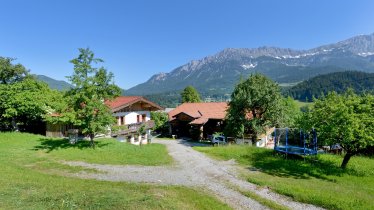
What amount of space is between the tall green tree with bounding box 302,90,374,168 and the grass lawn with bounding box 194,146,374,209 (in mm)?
2025

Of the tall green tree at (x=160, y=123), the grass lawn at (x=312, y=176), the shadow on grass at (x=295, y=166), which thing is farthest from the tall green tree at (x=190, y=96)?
the shadow on grass at (x=295, y=166)

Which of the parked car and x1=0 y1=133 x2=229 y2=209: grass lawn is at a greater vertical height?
the parked car

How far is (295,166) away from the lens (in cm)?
2177

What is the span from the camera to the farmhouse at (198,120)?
43094 millimetres

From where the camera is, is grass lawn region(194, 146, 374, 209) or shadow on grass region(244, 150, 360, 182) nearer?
grass lawn region(194, 146, 374, 209)

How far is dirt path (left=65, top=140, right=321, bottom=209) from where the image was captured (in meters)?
14.2

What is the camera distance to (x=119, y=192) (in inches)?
558

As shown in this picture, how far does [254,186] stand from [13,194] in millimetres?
12822

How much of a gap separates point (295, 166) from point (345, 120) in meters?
5.07

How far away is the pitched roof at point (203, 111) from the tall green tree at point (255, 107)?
6.24 metres

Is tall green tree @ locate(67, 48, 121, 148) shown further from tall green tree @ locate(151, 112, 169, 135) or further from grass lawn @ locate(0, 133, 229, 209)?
tall green tree @ locate(151, 112, 169, 135)

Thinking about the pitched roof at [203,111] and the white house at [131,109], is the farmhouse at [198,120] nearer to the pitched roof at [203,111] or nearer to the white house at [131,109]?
the pitched roof at [203,111]

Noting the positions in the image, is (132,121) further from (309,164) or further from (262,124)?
(309,164)

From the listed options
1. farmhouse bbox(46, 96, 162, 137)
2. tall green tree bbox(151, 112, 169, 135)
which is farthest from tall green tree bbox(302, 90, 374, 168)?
tall green tree bbox(151, 112, 169, 135)
